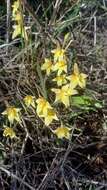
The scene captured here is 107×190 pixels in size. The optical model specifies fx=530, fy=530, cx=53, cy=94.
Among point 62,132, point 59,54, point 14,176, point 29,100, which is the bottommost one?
point 14,176

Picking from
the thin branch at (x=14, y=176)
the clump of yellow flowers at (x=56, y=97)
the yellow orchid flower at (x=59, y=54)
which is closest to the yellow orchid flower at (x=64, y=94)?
the clump of yellow flowers at (x=56, y=97)

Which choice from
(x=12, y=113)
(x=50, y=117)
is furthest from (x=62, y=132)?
(x=12, y=113)

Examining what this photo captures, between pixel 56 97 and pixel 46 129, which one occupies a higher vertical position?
pixel 56 97

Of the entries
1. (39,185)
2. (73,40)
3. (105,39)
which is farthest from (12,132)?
(105,39)

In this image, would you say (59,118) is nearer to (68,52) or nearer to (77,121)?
(77,121)

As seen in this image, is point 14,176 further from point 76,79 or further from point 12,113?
point 76,79

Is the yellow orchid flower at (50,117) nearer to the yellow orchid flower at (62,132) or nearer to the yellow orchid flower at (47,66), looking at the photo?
the yellow orchid flower at (62,132)

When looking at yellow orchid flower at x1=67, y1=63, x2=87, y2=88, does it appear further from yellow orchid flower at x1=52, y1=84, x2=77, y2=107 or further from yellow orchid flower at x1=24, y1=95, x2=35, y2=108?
yellow orchid flower at x1=24, y1=95, x2=35, y2=108
